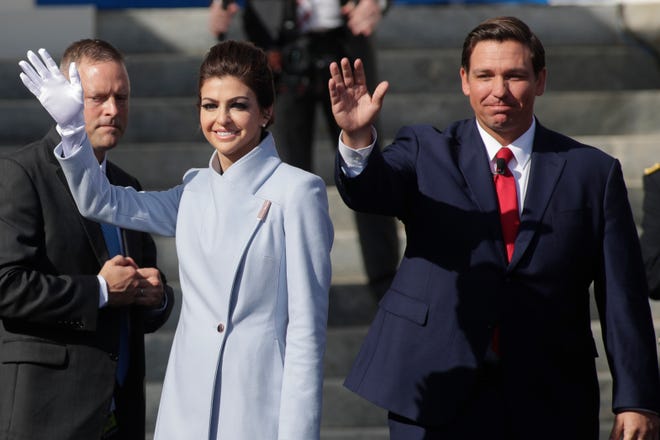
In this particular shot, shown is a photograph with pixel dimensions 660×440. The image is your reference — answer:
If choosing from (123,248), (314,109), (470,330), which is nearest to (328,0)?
(314,109)

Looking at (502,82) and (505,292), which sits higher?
(502,82)

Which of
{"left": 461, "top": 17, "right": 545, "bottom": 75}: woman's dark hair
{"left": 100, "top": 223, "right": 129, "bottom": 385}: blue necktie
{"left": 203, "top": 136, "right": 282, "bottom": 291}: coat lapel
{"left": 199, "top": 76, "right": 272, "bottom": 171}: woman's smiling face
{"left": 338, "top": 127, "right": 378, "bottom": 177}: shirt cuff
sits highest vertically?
{"left": 461, "top": 17, "right": 545, "bottom": 75}: woman's dark hair

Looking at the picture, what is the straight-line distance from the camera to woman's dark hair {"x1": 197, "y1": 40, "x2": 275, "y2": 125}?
350 centimetres

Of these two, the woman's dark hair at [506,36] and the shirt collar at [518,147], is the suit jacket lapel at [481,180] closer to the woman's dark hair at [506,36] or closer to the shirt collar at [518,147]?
the shirt collar at [518,147]

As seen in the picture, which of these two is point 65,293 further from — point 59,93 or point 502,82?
point 502,82

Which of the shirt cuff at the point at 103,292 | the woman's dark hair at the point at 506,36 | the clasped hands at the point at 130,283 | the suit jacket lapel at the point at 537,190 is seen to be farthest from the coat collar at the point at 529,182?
the shirt cuff at the point at 103,292

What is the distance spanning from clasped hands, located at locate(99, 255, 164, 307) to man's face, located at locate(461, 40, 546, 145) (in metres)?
1.03

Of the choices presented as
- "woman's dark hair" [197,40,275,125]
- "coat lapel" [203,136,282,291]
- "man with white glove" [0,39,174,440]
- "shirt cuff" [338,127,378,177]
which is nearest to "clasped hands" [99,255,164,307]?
"man with white glove" [0,39,174,440]

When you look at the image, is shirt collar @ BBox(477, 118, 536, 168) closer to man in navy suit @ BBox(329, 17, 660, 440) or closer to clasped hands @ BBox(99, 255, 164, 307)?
man in navy suit @ BBox(329, 17, 660, 440)

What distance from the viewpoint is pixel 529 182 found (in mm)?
3752

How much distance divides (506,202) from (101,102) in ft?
3.84

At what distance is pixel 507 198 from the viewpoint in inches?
148

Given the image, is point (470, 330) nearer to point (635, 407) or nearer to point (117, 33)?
point (635, 407)

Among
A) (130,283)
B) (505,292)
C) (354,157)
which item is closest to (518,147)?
(505,292)
